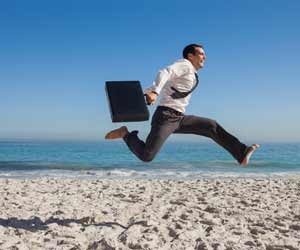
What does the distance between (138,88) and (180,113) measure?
22.0 inches

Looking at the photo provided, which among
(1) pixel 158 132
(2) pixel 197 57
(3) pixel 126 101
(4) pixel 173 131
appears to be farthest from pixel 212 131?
(3) pixel 126 101

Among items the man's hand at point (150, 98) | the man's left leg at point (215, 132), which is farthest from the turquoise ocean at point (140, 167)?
the man's hand at point (150, 98)

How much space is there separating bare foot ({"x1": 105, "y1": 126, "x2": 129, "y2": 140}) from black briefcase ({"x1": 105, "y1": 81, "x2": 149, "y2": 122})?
588 mm

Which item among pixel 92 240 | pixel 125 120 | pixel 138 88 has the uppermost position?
pixel 138 88

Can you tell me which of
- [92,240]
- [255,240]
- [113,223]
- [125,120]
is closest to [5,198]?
[113,223]

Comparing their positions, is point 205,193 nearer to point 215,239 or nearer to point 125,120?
point 215,239

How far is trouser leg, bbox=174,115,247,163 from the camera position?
5.32m

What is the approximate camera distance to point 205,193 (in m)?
9.77

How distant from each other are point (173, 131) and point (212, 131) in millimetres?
485

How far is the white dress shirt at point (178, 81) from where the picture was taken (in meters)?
4.91

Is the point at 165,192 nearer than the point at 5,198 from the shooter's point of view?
No

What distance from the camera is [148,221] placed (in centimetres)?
595

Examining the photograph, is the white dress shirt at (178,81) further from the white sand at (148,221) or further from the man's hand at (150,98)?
the white sand at (148,221)

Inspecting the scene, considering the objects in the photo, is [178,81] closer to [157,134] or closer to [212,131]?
[157,134]
